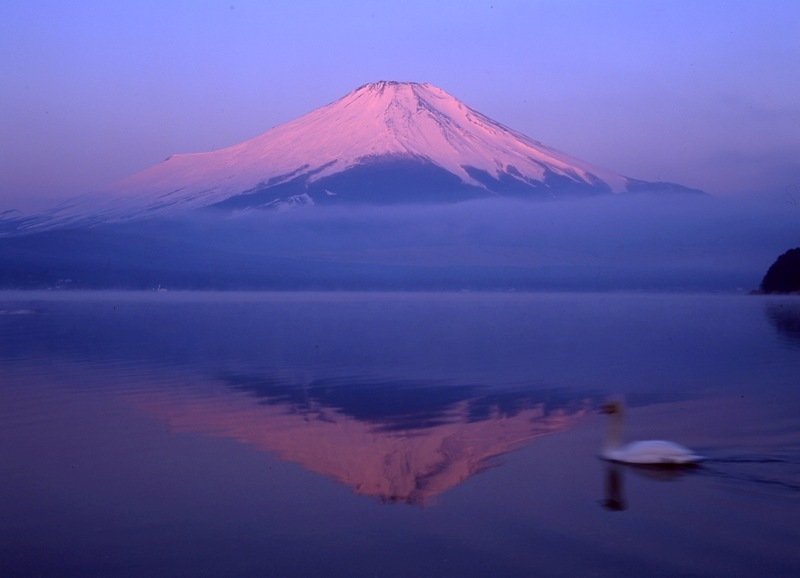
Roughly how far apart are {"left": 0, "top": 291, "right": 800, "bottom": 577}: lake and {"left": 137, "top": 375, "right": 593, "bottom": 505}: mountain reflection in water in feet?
0.13

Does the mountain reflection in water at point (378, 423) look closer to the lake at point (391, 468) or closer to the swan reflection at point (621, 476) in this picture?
the lake at point (391, 468)

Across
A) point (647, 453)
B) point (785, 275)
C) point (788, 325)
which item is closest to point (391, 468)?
point (647, 453)

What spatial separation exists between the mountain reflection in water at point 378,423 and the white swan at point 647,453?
880mm

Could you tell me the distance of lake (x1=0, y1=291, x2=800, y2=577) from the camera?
549 cm

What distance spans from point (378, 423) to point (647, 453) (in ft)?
9.40

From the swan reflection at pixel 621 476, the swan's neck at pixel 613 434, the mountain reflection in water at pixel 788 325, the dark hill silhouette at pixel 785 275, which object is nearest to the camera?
the swan reflection at pixel 621 476

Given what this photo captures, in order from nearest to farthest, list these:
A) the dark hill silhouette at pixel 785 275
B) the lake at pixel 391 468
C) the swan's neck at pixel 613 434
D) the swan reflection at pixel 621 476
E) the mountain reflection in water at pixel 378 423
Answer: the lake at pixel 391 468, the swan reflection at pixel 621 476, the mountain reflection in water at pixel 378 423, the swan's neck at pixel 613 434, the dark hill silhouette at pixel 785 275

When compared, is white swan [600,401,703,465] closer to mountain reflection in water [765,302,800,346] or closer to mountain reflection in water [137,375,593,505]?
mountain reflection in water [137,375,593,505]

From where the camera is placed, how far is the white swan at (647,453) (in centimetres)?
747

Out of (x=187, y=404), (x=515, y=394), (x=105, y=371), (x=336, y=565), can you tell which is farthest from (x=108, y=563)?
(x=105, y=371)

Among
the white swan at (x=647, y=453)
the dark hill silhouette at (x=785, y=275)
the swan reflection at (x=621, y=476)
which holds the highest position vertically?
the white swan at (x=647, y=453)

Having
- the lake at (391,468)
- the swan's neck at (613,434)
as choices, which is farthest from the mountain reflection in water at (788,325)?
the swan's neck at (613,434)

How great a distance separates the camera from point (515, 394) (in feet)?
37.1

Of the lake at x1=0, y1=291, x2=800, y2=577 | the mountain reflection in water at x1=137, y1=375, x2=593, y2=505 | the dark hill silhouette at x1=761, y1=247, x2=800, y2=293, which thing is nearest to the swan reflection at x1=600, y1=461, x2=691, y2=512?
the lake at x1=0, y1=291, x2=800, y2=577
